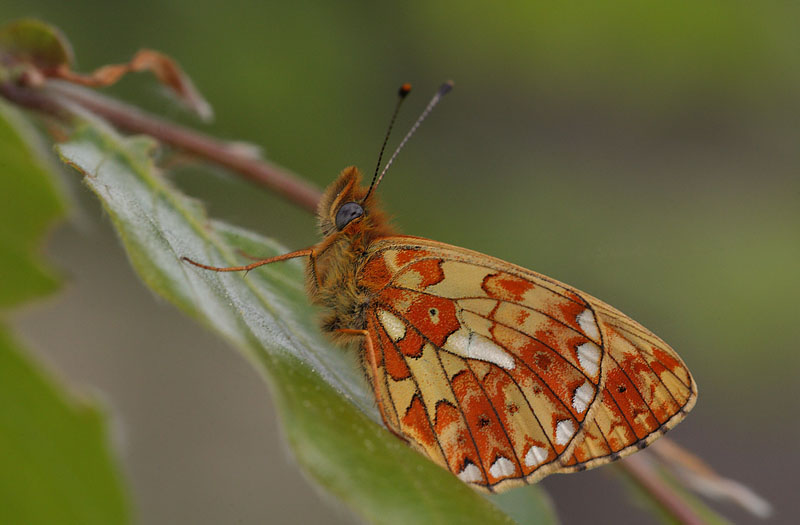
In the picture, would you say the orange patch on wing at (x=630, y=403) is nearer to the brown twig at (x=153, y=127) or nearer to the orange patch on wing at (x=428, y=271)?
Result: the orange patch on wing at (x=428, y=271)

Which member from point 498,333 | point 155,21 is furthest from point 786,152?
point 498,333

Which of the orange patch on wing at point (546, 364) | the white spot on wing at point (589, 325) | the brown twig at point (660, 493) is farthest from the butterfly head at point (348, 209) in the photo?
the brown twig at point (660, 493)

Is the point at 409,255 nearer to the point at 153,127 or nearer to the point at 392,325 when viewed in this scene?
the point at 392,325

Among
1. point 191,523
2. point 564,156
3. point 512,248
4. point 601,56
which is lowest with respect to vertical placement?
point 191,523

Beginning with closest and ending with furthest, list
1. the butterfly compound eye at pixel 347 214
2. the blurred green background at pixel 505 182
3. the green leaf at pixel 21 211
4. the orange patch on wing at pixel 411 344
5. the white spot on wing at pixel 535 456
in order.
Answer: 1. the green leaf at pixel 21 211
2. the white spot on wing at pixel 535 456
3. the orange patch on wing at pixel 411 344
4. the butterfly compound eye at pixel 347 214
5. the blurred green background at pixel 505 182

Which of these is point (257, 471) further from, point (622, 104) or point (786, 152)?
point (786, 152)
